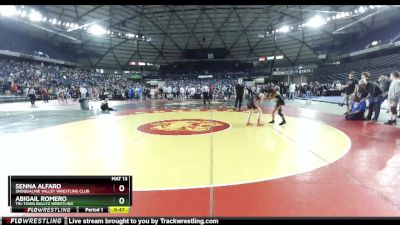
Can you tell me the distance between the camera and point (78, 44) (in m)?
35.2

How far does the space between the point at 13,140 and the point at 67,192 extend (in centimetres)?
479

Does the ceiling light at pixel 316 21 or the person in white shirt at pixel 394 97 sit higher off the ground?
the ceiling light at pixel 316 21

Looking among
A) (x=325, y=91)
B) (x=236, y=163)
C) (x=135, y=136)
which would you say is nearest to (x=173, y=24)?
(x=325, y=91)

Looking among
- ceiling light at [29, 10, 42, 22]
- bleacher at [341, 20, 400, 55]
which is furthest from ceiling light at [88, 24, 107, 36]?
bleacher at [341, 20, 400, 55]

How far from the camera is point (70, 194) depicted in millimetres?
2291

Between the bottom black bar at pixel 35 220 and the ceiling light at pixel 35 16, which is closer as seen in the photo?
the bottom black bar at pixel 35 220

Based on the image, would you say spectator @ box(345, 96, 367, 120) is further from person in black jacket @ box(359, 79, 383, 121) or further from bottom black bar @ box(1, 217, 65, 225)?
bottom black bar @ box(1, 217, 65, 225)

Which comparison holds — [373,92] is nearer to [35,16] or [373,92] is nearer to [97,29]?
[35,16]

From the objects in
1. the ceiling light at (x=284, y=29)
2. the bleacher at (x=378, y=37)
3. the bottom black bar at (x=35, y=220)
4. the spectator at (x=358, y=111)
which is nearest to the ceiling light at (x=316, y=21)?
the ceiling light at (x=284, y=29)

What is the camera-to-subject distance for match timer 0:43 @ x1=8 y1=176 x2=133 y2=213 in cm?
228

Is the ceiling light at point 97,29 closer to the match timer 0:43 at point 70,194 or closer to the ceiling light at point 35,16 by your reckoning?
the ceiling light at point 35,16

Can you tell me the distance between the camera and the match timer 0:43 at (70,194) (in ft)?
7.47

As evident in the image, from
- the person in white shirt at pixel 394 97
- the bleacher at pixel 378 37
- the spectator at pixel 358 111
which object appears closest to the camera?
the person in white shirt at pixel 394 97
